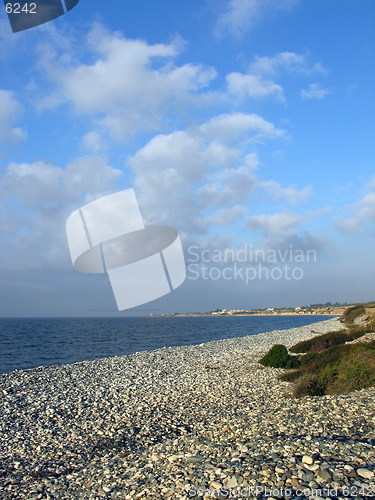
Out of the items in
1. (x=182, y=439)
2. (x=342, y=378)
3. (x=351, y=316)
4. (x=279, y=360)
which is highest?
(x=182, y=439)

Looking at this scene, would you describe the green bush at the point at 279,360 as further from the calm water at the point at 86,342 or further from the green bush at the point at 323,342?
the calm water at the point at 86,342

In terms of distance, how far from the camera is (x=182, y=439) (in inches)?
364

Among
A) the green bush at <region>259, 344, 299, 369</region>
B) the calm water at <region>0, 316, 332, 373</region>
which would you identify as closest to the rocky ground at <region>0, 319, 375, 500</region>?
the green bush at <region>259, 344, 299, 369</region>

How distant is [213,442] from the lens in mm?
8812

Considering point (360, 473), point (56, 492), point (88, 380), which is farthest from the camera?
point (88, 380)

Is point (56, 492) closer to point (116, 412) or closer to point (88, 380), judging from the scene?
point (116, 412)

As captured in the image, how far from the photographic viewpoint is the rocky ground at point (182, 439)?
5.93 metres

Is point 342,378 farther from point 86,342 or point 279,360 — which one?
point 86,342

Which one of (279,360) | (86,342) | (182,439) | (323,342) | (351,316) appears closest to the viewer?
(182,439)

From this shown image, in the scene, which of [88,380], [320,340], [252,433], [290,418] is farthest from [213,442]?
[320,340]

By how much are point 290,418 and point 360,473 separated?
4293 millimetres

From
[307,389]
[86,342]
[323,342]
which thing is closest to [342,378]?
[307,389]

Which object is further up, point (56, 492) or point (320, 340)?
point (56, 492)

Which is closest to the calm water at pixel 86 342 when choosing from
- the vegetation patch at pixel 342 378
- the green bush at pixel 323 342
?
the green bush at pixel 323 342
